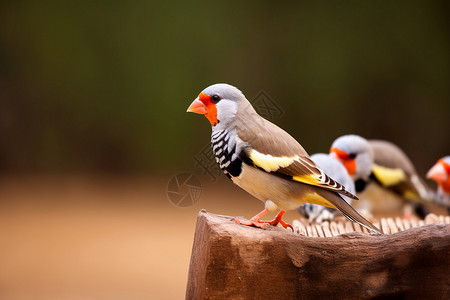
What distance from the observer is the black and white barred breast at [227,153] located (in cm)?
127

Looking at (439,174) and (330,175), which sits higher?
(439,174)

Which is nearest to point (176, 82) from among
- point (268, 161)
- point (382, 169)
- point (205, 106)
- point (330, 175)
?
point (382, 169)

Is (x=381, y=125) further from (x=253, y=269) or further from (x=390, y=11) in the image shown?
(x=253, y=269)

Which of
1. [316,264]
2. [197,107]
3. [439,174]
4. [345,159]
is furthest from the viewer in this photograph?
[439,174]

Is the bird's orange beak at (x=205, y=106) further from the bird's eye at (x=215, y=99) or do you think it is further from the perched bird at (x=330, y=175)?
the perched bird at (x=330, y=175)

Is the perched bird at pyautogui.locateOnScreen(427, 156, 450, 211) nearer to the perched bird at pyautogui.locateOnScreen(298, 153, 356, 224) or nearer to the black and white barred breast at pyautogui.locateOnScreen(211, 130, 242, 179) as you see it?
the perched bird at pyautogui.locateOnScreen(298, 153, 356, 224)

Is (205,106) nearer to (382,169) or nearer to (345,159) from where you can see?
(345,159)

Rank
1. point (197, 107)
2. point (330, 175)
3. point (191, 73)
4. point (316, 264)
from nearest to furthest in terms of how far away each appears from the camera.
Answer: point (316, 264) < point (197, 107) < point (330, 175) < point (191, 73)

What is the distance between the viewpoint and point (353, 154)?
190 centimetres

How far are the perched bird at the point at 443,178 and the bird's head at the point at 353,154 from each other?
329mm

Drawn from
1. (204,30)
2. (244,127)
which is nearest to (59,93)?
(204,30)

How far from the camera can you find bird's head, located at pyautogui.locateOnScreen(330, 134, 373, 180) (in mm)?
1874

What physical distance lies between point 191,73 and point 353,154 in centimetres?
249

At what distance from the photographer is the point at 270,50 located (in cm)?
412
